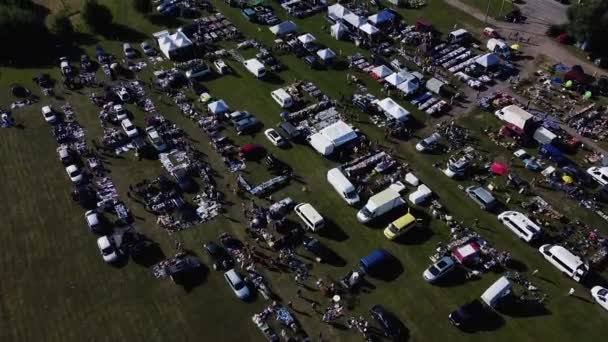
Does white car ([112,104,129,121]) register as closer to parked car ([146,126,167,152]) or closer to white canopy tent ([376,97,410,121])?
parked car ([146,126,167,152])

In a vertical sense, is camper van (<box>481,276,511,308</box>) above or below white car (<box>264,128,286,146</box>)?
below

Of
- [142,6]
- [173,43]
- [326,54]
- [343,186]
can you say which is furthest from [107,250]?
[142,6]

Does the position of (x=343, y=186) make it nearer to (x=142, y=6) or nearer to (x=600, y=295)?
(x=600, y=295)

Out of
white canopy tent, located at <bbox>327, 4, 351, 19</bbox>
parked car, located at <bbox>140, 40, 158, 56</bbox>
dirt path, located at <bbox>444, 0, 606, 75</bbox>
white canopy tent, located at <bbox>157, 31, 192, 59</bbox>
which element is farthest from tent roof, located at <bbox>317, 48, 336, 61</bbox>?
dirt path, located at <bbox>444, 0, 606, 75</bbox>

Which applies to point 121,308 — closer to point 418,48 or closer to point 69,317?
point 69,317

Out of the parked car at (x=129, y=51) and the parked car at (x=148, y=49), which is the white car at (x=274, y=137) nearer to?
the parked car at (x=148, y=49)

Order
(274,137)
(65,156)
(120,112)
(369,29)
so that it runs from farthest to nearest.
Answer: (369,29), (120,112), (274,137), (65,156)

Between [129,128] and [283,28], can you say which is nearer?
[129,128]

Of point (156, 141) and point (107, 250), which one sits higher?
point (156, 141)
